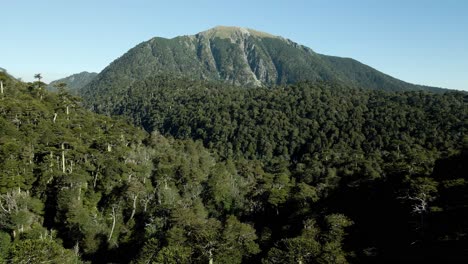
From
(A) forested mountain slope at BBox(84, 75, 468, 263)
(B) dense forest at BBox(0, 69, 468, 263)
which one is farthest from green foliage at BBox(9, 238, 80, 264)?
(A) forested mountain slope at BBox(84, 75, 468, 263)

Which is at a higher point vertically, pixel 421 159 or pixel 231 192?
pixel 421 159

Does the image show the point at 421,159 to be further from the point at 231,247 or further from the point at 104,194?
the point at 104,194

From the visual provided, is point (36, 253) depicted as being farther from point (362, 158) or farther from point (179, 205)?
point (362, 158)

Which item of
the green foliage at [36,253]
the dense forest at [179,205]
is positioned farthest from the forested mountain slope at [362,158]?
the green foliage at [36,253]

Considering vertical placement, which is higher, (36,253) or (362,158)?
(362,158)

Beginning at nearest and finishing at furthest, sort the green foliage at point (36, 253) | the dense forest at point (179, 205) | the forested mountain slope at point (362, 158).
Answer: the green foliage at point (36, 253) → the dense forest at point (179, 205) → the forested mountain slope at point (362, 158)

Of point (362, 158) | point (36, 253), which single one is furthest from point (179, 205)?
point (362, 158)

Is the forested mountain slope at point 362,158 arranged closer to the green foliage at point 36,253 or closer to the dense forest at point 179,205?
the dense forest at point 179,205

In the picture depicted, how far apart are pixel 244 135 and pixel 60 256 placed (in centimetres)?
13474

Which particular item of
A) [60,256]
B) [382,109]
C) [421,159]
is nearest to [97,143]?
[60,256]

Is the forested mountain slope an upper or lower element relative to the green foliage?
upper

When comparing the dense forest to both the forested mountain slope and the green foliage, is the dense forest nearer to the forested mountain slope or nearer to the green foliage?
the green foliage

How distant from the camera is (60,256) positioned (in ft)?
129

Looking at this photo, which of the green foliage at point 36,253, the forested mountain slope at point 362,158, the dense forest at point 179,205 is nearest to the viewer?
the green foliage at point 36,253
